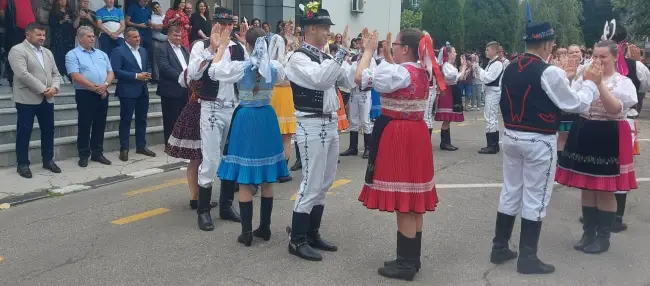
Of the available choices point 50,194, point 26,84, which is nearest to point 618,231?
point 50,194

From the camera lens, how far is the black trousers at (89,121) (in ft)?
30.7

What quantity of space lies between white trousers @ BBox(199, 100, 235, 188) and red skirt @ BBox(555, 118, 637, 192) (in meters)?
3.31

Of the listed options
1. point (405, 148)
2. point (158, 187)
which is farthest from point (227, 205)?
point (405, 148)

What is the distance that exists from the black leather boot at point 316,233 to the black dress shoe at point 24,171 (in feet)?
14.9

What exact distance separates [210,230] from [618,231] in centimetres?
413

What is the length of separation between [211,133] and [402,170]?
221 centimetres

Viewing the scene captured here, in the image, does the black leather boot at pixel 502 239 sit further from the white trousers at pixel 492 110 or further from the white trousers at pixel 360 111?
the white trousers at pixel 492 110

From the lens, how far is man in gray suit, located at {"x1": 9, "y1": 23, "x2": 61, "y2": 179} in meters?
8.46

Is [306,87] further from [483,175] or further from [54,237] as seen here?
[483,175]

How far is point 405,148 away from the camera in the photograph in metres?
4.97

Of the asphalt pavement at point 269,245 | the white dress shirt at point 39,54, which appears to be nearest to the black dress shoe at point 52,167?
the asphalt pavement at point 269,245

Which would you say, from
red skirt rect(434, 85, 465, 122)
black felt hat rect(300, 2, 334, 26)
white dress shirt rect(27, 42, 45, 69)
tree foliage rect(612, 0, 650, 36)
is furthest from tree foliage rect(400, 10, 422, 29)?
black felt hat rect(300, 2, 334, 26)

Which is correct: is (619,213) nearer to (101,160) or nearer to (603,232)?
(603,232)

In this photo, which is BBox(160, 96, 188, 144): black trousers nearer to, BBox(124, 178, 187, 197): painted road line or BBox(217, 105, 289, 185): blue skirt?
BBox(124, 178, 187, 197): painted road line
